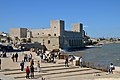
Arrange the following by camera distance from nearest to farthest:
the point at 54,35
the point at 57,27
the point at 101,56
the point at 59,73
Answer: the point at 59,73
the point at 101,56
the point at 57,27
the point at 54,35

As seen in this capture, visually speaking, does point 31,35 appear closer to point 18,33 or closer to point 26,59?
point 18,33

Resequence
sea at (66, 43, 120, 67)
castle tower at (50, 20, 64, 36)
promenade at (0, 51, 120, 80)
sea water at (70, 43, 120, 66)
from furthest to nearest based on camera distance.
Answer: castle tower at (50, 20, 64, 36)
sea water at (70, 43, 120, 66)
sea at (66, 43, 120, 67)
promenade at (0, 51, 120, 80)

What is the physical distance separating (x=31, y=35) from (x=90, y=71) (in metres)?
112

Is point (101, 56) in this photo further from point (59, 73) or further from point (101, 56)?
point (59, 73)

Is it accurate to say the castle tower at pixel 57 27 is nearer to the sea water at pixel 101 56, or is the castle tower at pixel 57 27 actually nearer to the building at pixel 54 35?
the building at pixel 54 35

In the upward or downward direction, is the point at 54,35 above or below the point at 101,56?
above

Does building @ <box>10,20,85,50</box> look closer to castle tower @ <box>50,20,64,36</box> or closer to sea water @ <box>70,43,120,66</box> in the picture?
castle tower @ <box>50,20,64,36</box>

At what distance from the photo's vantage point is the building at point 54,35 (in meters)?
121

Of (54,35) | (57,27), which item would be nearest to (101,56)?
(57,27)

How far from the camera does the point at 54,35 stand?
13062cm

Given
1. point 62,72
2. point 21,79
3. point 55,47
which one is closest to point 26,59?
point 62,72

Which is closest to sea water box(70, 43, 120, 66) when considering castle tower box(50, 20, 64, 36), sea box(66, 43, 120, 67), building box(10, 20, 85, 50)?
sea box(66, 43, 120, 67)

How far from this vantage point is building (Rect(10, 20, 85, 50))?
12138cm

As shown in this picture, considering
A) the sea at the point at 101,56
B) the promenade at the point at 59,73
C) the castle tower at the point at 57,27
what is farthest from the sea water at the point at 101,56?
the promenade at the point at 59,73
